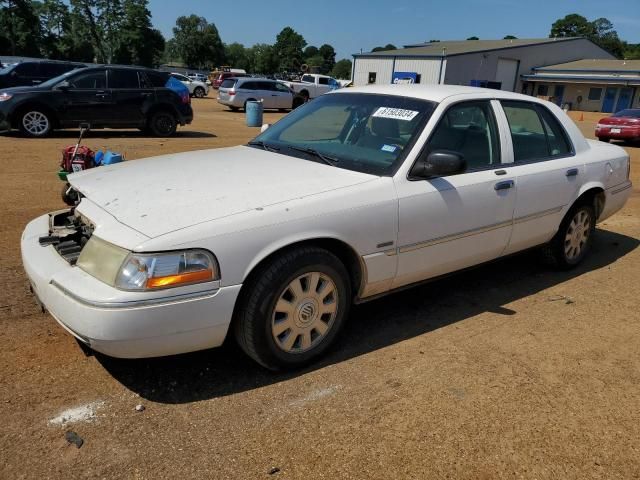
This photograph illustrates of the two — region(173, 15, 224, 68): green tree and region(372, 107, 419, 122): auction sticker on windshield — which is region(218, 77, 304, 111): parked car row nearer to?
region(372, 107, 419, 122): auction sticker on windshield

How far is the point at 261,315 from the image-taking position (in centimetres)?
285

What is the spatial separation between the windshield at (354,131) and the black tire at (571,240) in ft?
6.50

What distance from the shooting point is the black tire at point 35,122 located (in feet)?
37.4

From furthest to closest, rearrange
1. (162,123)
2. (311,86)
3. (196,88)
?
(196,88) → (311,86) → (162,123)

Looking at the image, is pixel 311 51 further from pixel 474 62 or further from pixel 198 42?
pixel 474 62

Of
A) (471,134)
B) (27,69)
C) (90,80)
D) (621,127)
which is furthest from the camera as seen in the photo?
(621,127)

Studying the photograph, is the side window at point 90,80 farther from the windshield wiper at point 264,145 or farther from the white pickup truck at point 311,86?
the white pickup truck at point 311,86

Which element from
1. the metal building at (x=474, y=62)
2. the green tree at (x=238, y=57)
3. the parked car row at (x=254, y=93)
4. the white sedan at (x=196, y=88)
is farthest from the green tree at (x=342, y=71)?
the parked car row at (x=254, y=93)

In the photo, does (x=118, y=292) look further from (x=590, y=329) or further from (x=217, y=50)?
(x=217, y=50)

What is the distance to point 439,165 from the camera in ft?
11.0

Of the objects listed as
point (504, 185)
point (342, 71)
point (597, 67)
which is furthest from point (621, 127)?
point (342, 71)

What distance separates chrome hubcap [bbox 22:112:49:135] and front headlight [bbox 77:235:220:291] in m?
10.4

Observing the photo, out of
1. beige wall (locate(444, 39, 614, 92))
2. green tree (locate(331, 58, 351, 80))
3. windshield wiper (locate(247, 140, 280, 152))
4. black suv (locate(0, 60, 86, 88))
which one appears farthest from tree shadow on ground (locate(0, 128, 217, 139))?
green tree (locate(331, 58, 351, 80))

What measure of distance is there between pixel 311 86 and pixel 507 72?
89.1ft
